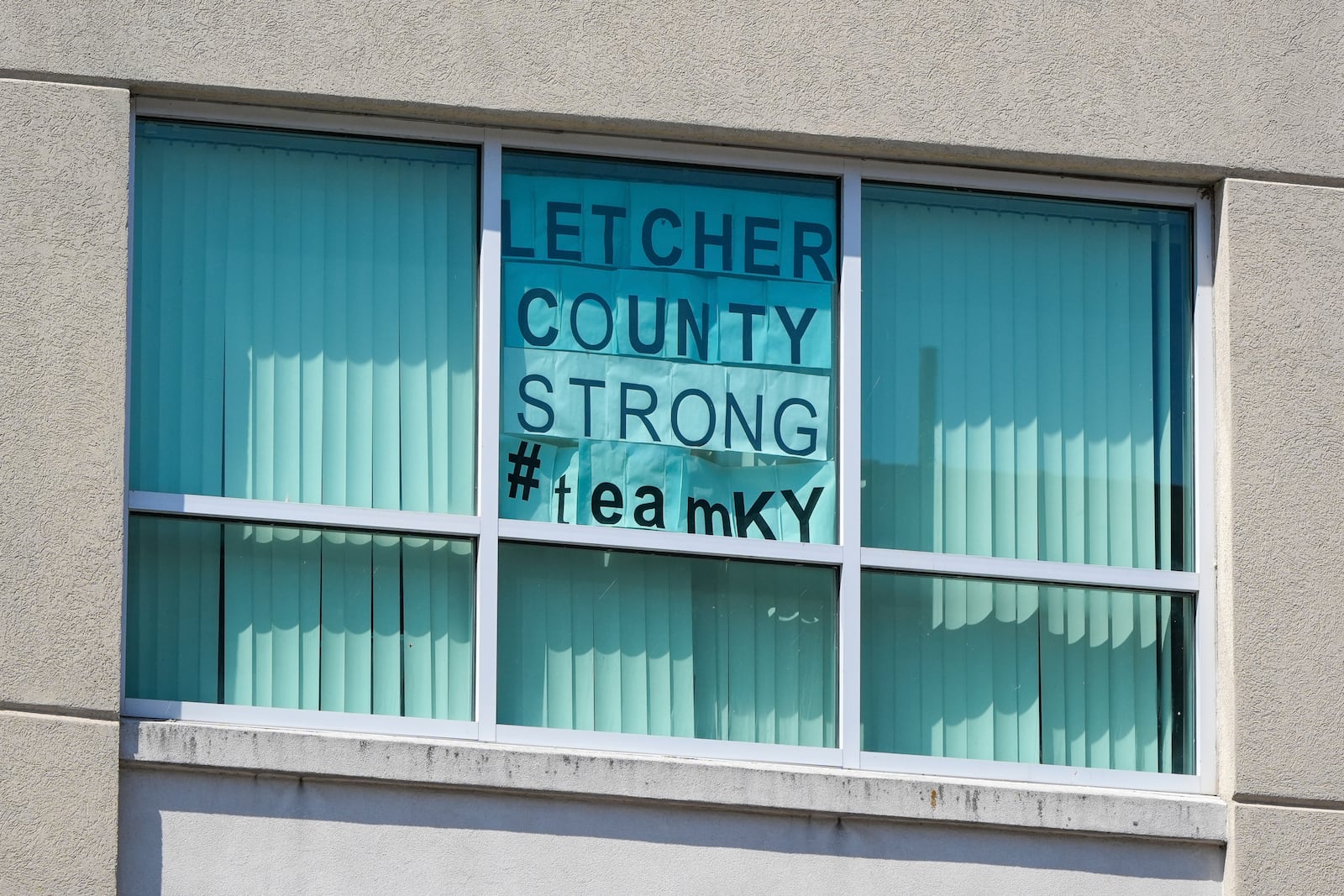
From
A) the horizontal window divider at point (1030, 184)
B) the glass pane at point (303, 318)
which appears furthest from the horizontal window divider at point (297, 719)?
the horizontal window divider at point (1030, 184)

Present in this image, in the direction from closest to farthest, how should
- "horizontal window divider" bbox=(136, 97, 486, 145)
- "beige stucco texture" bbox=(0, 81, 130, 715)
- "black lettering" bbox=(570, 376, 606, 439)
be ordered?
1. "beige stucco texture" bbox=(0, 81, 130, 715)
2. "horizontal window divider" bbox=(136, 97, 486, 145)
3. "black lettering" bbox=(570, 376, 606, 439)

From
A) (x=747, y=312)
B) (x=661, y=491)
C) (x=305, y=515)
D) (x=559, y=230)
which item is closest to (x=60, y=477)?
(x=305, y=515)

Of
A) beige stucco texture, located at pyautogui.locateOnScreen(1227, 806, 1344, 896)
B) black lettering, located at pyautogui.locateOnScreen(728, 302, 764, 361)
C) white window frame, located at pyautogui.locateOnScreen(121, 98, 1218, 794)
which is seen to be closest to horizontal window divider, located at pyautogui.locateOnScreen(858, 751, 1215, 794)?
white window frame, located at pyautogui.locateOnScreen(121, 98, 1218, 794)

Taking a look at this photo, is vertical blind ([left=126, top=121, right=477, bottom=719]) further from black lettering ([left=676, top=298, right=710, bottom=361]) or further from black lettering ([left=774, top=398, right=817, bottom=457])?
black lettering ([left=774, top=398, right=817, bottom=457])

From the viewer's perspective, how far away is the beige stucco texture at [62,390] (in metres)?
6.89

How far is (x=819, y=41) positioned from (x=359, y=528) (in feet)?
7.63

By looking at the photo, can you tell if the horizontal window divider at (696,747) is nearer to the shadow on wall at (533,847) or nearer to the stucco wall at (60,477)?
the shadow on wall at (533,847)

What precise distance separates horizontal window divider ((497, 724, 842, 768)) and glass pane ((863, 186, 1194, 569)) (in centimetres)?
82

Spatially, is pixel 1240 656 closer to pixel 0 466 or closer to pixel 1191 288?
pixel 1191 288

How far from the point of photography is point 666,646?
24.9 ft

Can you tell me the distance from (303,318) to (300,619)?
1045 millimetres

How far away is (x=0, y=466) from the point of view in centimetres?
697

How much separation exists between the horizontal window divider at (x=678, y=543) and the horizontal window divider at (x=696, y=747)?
2.08 feet

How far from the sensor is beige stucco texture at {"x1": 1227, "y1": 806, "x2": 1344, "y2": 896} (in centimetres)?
736
